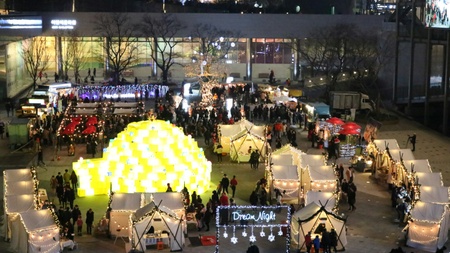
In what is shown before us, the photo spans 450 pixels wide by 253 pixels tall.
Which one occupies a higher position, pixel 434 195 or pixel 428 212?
pixel 434 195

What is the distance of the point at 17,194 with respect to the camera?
26.7 m

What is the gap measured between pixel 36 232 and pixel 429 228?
11.9 metres

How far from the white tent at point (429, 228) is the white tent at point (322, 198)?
8.93 feet

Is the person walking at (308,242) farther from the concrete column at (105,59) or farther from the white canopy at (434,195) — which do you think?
the concrete column at (105,59)

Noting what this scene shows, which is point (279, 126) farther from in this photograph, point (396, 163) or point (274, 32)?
point (274, 32)

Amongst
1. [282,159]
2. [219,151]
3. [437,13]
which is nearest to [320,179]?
[282,159]

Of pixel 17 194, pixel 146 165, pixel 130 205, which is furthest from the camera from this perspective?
pixel 146 165

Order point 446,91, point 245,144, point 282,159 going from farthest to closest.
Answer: point 446,91 < point 245,144 < point 282,159

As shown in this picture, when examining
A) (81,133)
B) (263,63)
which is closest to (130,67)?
(263,63)

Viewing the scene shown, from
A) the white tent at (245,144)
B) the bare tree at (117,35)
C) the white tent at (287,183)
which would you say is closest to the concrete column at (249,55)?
the bare tree at (117,35)

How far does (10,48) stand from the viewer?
5781cm

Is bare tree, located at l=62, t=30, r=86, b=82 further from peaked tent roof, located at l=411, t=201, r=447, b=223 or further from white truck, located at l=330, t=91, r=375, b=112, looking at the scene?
peaked tent roof, located at l=411, t=201, r=447, b=223

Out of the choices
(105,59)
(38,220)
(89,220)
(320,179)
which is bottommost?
(89,220)

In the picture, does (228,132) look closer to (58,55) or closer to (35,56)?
(35,56)
